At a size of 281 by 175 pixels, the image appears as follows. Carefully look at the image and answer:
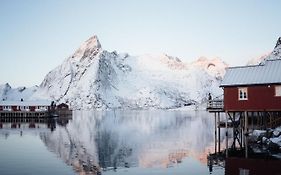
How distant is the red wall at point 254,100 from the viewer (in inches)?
1823

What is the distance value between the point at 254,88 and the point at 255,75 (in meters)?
2.04

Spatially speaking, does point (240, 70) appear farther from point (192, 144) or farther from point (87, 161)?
point (87, 161)

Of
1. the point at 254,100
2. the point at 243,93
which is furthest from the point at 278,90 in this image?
the point at 243,93

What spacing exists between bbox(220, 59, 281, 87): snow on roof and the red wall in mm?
735

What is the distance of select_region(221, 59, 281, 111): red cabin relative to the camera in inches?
1825

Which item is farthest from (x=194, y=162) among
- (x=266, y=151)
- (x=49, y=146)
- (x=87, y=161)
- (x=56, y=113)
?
(x=56, y=113)

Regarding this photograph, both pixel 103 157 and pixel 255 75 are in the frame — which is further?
pixel 255 75

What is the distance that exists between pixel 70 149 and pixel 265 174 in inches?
1111

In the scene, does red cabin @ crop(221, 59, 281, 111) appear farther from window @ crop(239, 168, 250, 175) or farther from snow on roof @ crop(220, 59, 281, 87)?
window @ crop(239, 168, 250, 175)

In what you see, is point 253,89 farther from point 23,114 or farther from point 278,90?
point 23,114

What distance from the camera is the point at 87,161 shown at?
142 ft

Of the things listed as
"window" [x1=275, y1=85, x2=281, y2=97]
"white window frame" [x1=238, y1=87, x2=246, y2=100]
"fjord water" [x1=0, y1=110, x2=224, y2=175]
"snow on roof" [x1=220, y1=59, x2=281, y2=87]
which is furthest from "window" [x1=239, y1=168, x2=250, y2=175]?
"snow on roof" [x1=220, y1=59, x2=281, y2=87]

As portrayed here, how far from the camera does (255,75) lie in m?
48.6

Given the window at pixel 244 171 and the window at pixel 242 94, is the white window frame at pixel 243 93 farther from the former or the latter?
the window at pixel 244 171
